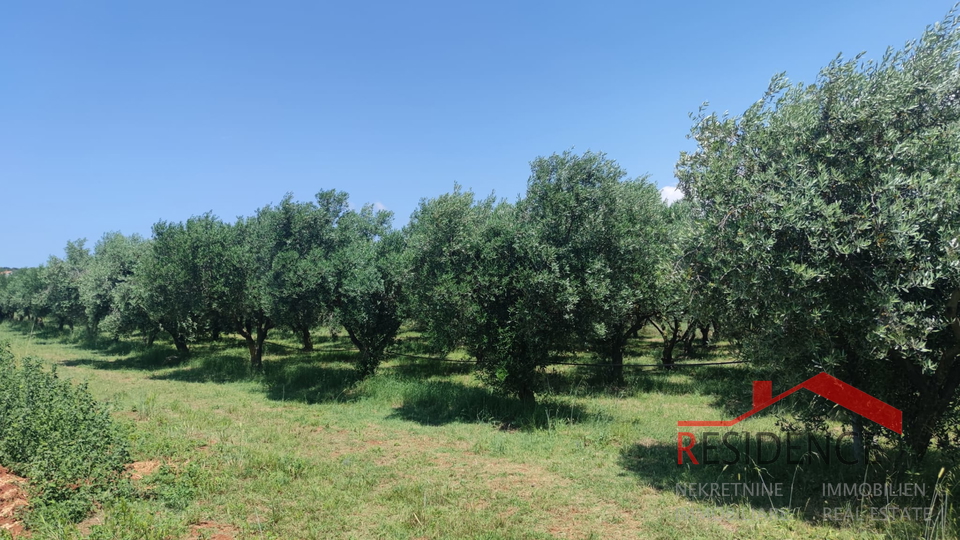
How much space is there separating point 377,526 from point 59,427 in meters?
6.63

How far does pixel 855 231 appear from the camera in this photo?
6.68 meters

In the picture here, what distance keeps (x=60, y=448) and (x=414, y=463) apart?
622 centimetres

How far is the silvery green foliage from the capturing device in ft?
21.2

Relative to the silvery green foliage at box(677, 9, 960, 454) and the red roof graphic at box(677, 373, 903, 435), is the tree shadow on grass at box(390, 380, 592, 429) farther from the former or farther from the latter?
the silvery green foliage at box(677, 9, 960, 454)

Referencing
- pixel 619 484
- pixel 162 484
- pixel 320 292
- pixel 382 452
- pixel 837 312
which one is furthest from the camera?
pixel 320 292

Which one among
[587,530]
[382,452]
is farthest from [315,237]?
[587,530]

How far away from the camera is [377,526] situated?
724 cm

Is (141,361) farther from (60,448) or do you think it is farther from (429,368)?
(60,448)

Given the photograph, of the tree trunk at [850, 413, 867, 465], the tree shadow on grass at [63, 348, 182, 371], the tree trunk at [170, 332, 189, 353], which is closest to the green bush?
the tree trunk at [850, 413, 867, 465]

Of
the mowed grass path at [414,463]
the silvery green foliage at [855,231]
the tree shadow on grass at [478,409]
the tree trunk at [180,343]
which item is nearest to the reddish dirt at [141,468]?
the mowed grass path at [414,463]

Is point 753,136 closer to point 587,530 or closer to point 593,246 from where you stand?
point 593,246

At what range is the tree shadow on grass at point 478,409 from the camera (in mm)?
13898

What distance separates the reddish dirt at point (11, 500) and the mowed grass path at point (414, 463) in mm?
708

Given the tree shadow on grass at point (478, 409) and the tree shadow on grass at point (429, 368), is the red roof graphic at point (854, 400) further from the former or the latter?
the tree shadow on grass at point (429, 368)
